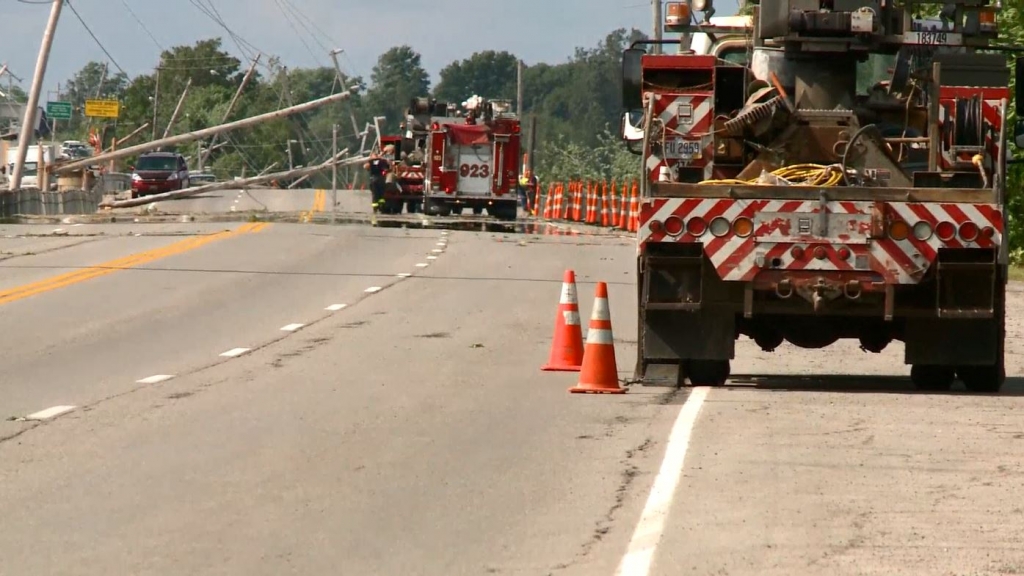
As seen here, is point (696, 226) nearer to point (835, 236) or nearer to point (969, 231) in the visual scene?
point (835, 236)

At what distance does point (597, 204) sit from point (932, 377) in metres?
40.8

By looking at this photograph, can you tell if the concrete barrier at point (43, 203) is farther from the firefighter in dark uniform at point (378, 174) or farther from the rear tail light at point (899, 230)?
the rear tail light at point (899, 230)

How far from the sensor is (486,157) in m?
52.6

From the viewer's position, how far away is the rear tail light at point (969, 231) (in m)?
13.4

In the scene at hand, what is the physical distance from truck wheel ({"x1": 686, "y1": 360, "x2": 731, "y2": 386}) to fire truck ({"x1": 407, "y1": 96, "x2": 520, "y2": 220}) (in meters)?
38.3

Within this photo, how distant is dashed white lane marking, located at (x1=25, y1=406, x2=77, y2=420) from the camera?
478 inches

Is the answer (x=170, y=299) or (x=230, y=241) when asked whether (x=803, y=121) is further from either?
(x=230, y=241)

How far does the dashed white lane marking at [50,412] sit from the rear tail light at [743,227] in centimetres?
472

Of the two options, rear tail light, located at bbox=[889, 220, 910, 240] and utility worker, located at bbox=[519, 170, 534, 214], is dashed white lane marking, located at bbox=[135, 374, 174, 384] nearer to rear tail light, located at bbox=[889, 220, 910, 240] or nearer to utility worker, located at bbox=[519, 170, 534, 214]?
rear tail light, located at bbox=[889, 220, 910, 240]

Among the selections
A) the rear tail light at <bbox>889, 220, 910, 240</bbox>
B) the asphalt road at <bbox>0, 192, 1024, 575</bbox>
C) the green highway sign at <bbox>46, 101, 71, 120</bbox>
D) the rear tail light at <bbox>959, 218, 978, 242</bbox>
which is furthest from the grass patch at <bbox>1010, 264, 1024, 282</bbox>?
the green highway sign at <bbox>46, 101, 71, 120</bbox>

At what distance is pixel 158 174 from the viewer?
8031cm

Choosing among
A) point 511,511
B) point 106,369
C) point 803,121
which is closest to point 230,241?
point 106,369

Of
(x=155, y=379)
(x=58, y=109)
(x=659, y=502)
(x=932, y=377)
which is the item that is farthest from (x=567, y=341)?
(x=58, y=109)

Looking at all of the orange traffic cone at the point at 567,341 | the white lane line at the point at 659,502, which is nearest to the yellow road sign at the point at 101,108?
the orange traffic cone at the point at 567,341
